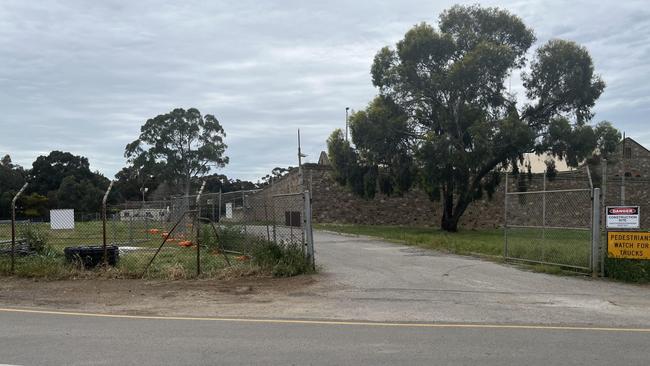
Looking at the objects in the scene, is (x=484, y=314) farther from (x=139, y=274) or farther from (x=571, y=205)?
(x=571, y=205)

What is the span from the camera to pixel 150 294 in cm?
1177

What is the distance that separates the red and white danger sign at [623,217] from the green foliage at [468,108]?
1729 centimetres

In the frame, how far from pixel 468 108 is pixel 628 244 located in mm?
20036

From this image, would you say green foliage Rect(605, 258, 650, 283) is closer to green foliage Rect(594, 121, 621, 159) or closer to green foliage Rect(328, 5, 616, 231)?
green foliage Rect(328, 5, 616, 231)

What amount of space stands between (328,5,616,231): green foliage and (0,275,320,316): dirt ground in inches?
821

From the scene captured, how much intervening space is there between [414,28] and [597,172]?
1682 cm

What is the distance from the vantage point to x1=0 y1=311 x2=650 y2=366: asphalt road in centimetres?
633

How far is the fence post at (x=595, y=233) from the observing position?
13.7 metres

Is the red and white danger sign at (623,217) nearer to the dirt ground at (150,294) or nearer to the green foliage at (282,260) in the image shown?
the dirt ground at (150,294)

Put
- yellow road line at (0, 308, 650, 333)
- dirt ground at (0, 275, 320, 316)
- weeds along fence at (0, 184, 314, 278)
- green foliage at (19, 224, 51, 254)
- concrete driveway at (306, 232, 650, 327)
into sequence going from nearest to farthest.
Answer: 1. yellow road line at (0, 308, 650, 333)
2. concrete driveway at (306, 232, 650, 327)
3. dirt ground at (0, 275, 320, 316)
4. weeds along fence at (0, 184, 314, 278)
5. green foliage at (19, 224, 51, 254)

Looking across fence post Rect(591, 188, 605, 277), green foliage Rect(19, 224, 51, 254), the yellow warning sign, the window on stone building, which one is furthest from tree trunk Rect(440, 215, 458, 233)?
green foliage Rect(19, 224, 51, 254)

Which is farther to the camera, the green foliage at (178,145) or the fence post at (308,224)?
the green foliage at (178,145)

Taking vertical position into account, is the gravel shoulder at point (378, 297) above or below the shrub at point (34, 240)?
below

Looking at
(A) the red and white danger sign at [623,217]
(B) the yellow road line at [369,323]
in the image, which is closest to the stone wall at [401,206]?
(A) the red and white danger sign at [623,217]
